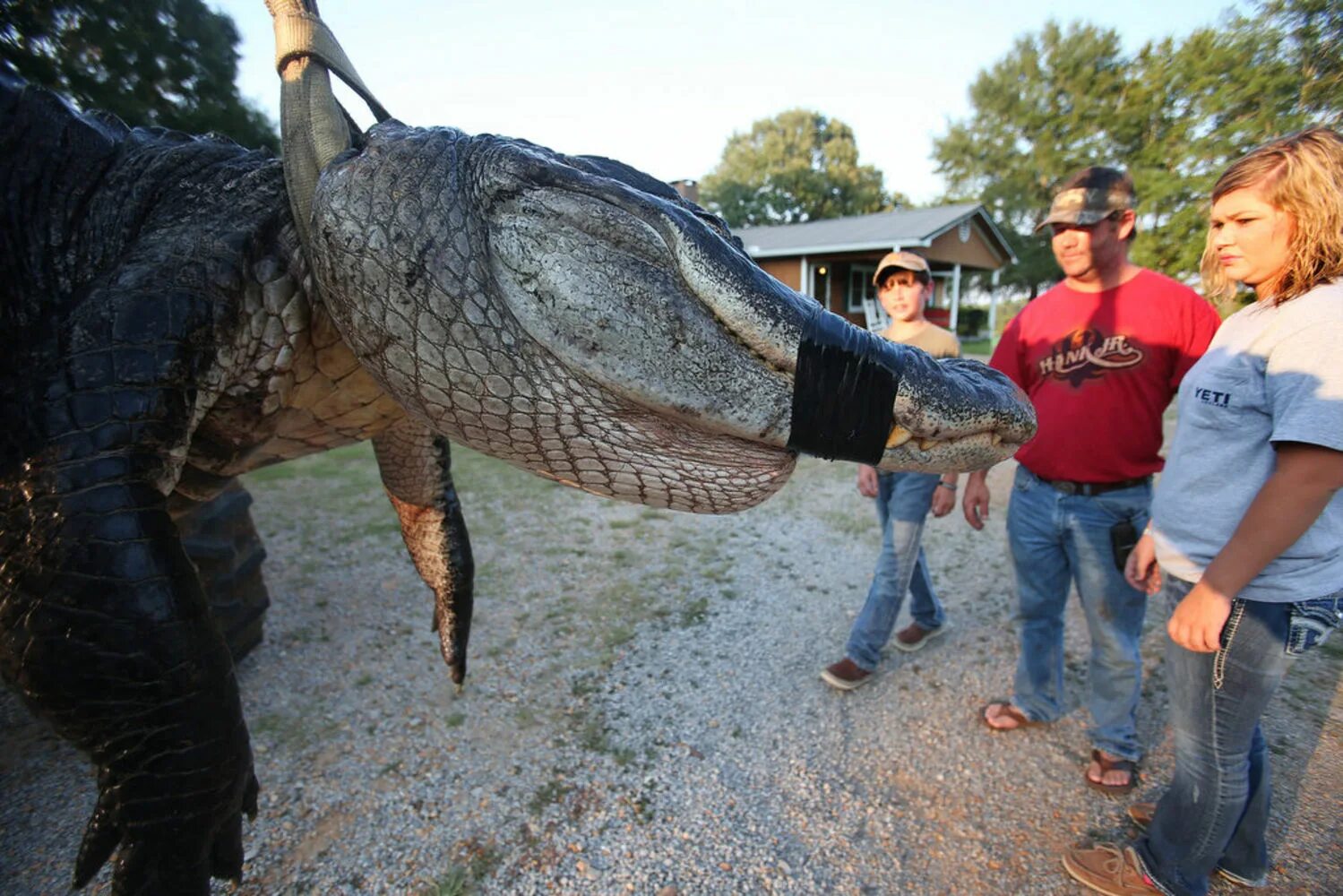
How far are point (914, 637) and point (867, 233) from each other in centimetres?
1685

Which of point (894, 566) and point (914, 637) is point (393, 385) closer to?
point (894, 566)

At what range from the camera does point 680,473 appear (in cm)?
114

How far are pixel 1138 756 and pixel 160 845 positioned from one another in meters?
2.95

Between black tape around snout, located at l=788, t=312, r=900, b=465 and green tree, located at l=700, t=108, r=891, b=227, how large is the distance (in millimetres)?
43509

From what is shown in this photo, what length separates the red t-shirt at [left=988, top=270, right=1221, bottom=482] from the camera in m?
2.06

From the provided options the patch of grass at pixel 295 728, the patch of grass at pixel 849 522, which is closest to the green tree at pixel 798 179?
the patch of grass at pixel 849 522

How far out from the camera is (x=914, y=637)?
3197 millimetres

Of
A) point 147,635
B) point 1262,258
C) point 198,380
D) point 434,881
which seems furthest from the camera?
point 434,881

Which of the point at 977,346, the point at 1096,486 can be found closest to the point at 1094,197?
the point at 1096,486

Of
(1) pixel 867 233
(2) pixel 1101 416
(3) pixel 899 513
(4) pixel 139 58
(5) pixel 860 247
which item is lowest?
(3) pixel 899 513

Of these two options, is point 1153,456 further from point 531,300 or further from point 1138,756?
point 531,300

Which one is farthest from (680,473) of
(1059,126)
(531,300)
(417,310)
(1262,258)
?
Answer: (1059,126)

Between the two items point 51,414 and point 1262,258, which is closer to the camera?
point 51,414

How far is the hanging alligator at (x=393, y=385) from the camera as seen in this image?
1.01 metres
